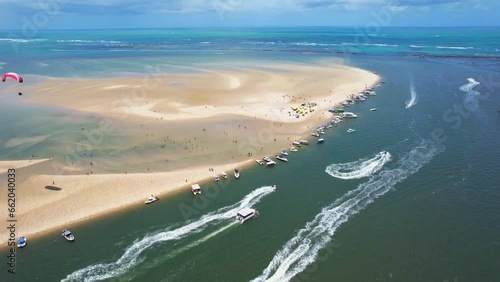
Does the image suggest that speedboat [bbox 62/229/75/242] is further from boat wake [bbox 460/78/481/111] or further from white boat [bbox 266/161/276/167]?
boat wake [bbox 460/78/481/111]

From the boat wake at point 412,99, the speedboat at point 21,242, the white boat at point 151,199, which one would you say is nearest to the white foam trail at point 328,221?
the white boat at point 151,199

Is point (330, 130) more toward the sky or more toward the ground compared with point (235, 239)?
more toward the sky

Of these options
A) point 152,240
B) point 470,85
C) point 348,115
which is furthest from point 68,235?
point 470,85

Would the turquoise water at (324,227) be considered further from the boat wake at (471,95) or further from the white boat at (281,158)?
the boat wake at (471,95)

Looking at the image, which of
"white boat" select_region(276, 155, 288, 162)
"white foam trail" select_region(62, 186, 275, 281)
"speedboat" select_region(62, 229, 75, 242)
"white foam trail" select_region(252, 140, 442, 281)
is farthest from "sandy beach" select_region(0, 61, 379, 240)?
"white foam trail" select_region(252, 140, 442, 281)

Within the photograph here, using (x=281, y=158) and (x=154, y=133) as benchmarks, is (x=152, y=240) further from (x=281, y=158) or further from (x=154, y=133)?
(x=154, y=133)

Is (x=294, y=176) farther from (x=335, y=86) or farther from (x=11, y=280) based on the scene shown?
(x=335, y=86)

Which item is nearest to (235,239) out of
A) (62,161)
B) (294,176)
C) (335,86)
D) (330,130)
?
(294,176)
